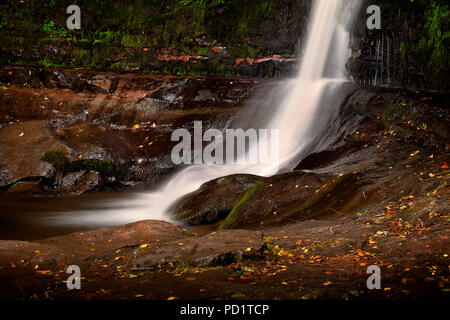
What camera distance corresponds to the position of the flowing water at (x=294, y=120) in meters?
9.63

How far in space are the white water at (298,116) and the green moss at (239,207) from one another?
6.59 ft

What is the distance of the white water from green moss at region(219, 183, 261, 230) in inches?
79.1

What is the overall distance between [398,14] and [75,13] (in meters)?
13.7

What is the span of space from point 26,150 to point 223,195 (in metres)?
6.67

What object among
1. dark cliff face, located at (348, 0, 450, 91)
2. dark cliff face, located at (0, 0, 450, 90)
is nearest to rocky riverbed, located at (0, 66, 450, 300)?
dark cliff face, located at (0, 0, 450, 90)

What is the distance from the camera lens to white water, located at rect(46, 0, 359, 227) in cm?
978

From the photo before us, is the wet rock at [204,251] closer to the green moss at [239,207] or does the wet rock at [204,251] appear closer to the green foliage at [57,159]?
the green moss at [239,207]

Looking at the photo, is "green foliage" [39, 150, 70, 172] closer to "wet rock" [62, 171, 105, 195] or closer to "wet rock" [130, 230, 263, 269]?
"wet rock" [62, 171, 105, 195]

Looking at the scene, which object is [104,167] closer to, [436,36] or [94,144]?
[94,144]

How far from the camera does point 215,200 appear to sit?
27.9ft

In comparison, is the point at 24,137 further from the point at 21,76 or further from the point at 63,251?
the point at 63,251

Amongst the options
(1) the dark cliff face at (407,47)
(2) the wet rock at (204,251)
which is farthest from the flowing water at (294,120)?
(2) the wet rock at (204,251)

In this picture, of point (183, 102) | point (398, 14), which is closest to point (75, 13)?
point (183, 102)

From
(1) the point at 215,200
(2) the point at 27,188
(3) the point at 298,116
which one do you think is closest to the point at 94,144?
(2) the point at 27,188
